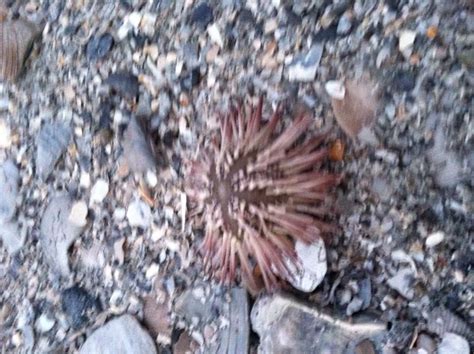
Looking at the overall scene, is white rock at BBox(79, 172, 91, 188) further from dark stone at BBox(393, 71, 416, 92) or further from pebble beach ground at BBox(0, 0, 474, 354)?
dark stone at BBox(393, 71, 416, 92)

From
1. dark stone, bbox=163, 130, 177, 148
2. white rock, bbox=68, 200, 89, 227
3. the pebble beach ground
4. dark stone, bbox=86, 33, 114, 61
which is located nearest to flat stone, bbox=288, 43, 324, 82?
the pebble beach ground

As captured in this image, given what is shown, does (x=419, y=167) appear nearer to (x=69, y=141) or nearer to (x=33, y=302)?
(x=69, y=141)

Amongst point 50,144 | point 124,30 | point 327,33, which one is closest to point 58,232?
point 50,144

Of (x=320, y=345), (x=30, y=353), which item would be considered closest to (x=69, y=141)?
(x=30, y=353)

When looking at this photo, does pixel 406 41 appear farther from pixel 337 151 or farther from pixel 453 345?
pixel 453 345

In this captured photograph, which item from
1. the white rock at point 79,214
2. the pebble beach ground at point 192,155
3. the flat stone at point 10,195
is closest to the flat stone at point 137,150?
the pebble beach ground at point 192,155

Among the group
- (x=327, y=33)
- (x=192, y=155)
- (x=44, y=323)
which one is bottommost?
(x=44, y=323)

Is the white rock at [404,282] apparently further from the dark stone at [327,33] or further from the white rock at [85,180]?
the white rock at [85,180]
